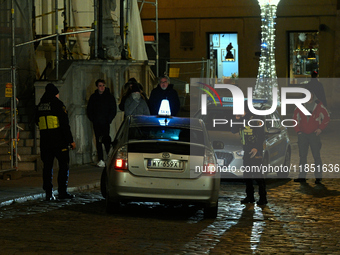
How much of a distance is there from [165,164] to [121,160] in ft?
1.94

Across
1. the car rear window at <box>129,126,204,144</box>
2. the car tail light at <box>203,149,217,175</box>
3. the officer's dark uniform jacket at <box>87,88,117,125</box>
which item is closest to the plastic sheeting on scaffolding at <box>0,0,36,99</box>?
the officer's dark uniform jacket at <box>87,88,117,125</box>

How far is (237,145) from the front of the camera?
1348 centimetres

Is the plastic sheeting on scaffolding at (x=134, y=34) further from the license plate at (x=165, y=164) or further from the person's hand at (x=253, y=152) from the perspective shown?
the license plate at (x=165, y=164)

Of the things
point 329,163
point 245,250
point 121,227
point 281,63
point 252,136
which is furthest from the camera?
point 281,63

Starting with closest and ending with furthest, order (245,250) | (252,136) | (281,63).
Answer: (245,250)
(252,136)
(281,63)

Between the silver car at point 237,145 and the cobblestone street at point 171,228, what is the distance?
3.61 ft

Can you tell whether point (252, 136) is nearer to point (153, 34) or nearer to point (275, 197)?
point (275, 197)

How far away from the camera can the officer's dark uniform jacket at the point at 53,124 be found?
1170 cm

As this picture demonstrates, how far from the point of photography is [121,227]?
9211 mm

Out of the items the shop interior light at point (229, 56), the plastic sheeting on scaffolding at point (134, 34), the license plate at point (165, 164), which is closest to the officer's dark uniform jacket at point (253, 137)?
the license plate at point (165, 164)

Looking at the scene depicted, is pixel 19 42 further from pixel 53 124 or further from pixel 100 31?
pixel 53 124

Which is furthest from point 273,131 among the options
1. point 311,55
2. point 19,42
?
point 311,55

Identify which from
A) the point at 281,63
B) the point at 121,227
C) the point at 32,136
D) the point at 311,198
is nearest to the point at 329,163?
the point at 311,198

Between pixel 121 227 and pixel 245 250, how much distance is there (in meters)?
1.89
